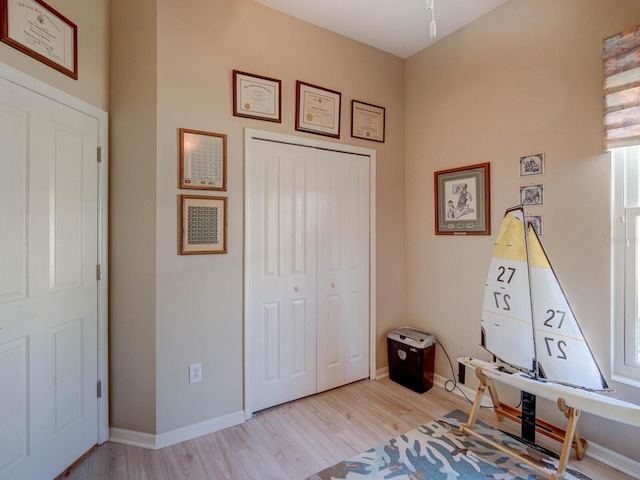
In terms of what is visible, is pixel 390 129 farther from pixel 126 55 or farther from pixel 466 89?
pixel 126 55

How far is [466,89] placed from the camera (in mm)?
2479

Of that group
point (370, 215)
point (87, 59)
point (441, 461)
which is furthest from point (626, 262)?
point (87, 59)

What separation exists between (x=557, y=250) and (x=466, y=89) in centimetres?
141

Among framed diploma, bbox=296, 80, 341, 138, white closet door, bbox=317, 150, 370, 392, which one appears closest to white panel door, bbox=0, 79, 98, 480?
framed diploma, bbox=296, 80, 341, 138

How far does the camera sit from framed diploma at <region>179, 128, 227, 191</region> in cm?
197

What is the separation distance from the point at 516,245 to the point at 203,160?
2.05 metres

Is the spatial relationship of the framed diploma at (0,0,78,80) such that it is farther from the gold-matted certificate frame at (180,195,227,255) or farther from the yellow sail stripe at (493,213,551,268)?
the yellow sail stripe at (493,213,551,268)

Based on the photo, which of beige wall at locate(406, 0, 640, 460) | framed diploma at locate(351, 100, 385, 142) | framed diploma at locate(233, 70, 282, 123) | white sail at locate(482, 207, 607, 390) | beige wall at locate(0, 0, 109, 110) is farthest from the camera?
framed diploma at locate(351, 100, 385, 142)

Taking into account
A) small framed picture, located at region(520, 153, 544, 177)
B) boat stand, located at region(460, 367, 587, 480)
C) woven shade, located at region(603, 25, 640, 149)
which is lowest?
boat stand, located at region(460, 367, 587, 480)

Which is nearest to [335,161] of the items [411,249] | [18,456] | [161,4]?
[411,249]

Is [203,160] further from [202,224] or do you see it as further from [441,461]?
[441,461]

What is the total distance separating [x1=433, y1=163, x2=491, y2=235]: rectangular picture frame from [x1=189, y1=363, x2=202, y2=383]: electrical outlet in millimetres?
2154

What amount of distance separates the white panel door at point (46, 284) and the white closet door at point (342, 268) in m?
1.54

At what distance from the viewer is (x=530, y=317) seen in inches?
71.0
